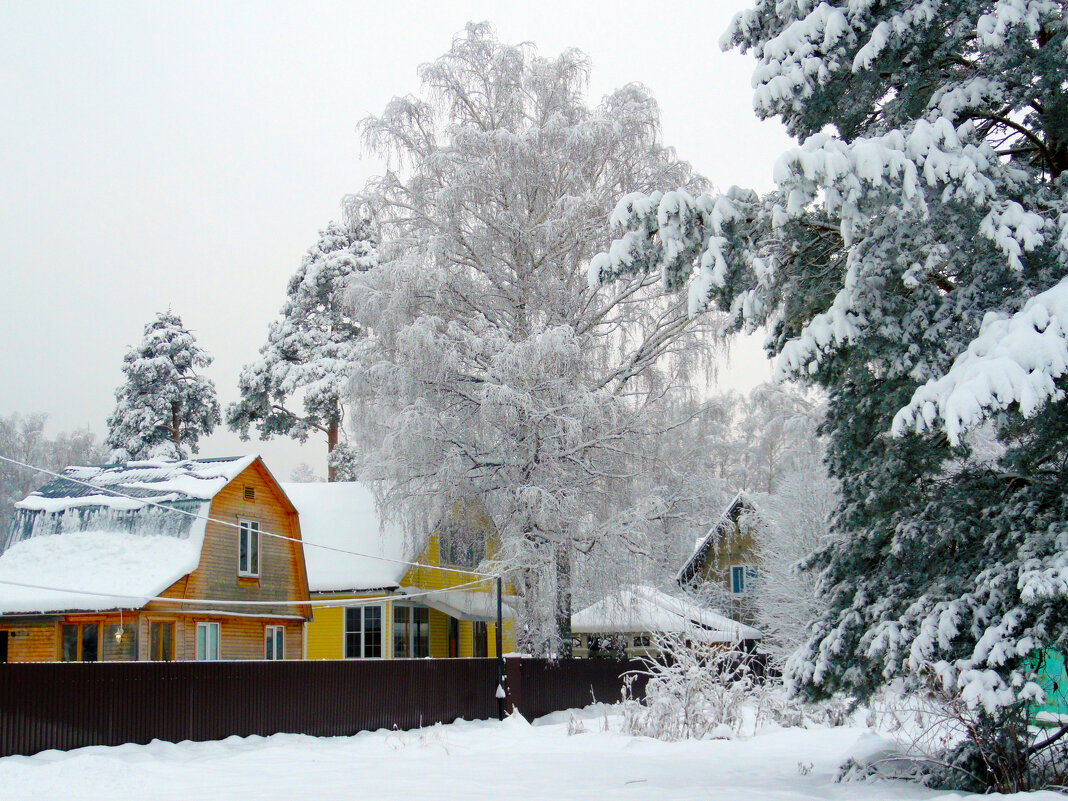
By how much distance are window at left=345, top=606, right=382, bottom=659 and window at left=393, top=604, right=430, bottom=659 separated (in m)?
0.48

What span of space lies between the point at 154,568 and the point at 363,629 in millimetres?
7060

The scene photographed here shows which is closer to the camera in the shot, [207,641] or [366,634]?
[207,641]

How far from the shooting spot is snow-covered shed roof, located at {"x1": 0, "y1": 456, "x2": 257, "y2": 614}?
23.0 meters

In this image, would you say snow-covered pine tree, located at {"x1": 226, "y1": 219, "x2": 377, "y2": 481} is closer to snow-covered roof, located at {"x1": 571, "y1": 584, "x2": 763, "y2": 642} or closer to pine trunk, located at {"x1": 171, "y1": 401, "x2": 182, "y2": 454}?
pine trunk, located at {"x1": 171, "y1": 401, "x2": 182, "y2": 454}

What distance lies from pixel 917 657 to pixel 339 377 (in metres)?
33.6

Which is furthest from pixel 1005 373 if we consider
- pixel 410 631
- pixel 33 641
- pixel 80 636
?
pixel 410 631

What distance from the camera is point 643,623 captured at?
2336 cm

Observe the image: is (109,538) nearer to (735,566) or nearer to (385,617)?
(385,617)

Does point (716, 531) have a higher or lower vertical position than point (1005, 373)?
lower

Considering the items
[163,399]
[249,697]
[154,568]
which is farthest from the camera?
[163,399]

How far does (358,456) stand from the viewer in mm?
24266

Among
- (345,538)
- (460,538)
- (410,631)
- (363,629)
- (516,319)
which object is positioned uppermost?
(516,319)

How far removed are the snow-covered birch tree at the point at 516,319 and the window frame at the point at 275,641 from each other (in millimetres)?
6420

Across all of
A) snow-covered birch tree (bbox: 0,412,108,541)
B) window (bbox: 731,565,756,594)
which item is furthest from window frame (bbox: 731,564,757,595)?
snow-covered birch tree (bbox: 0,412,108,541)
